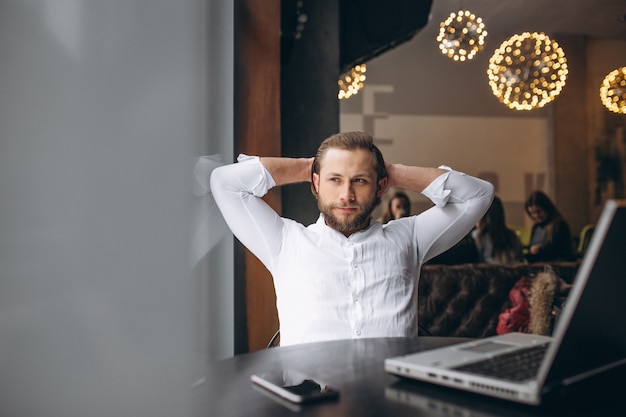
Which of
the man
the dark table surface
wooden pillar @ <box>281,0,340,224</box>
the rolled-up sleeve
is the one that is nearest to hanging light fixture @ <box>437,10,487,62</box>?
wooden pillar @ <box>281,0,340,224</box>

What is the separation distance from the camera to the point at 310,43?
3.25m

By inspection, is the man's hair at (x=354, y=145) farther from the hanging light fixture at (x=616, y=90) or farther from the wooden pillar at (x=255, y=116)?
the hanging light fixture at (x=616, y=90)

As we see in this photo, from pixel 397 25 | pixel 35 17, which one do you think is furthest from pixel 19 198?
pixel 397 25

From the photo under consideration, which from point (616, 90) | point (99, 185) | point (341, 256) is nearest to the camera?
point (341, 256)

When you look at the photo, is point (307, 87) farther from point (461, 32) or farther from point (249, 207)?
point (461, 32)

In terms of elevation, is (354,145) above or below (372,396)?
above

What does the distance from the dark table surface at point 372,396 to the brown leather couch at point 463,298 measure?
6.68 ft

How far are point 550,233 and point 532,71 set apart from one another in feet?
6.61

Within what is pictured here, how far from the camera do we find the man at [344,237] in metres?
1.78

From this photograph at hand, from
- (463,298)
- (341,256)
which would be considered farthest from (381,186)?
(463,298)

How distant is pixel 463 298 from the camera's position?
309 centimetres

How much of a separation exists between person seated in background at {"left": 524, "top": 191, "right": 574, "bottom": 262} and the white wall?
3.10 metres

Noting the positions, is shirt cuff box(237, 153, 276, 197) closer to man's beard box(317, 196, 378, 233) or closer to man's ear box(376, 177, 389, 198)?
man's beard box(317, 196, 378, 233)

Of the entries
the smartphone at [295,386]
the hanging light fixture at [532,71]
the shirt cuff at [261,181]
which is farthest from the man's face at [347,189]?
the hanging light fixture at [532,71]
